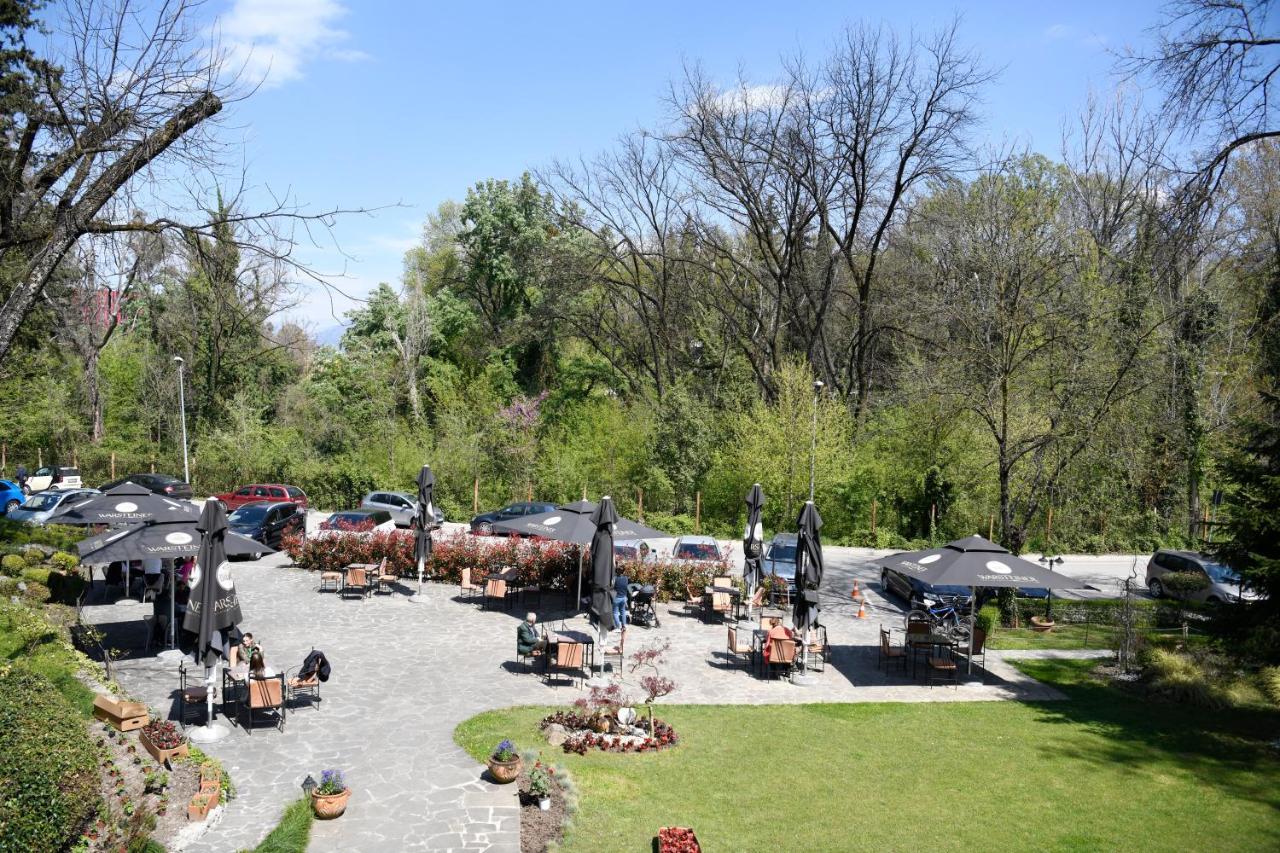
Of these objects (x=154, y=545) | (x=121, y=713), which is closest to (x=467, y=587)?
(x=154, y=545)

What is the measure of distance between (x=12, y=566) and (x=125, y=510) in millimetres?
2179

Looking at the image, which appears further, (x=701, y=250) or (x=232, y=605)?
(x=701, y=250)

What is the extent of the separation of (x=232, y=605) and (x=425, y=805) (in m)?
4.54

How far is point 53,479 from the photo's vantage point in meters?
38.3

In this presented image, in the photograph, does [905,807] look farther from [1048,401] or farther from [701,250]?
[701,250]

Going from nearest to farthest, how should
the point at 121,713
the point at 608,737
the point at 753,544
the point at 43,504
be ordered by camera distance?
the point at 121,713
the point at 608,737
the point at 753,544
the point at 43,504

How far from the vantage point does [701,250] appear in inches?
1866

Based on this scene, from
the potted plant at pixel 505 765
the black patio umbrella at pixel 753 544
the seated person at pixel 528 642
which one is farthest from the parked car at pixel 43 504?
the potted plant at pixel 505 765

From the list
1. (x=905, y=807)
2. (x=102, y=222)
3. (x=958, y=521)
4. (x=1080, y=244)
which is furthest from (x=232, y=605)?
(x=1080, y=244)

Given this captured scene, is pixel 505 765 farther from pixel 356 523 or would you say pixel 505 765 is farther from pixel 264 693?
pixel 356 523

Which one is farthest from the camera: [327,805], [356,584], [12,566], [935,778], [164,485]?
[164,485]

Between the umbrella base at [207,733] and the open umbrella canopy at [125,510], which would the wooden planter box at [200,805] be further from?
the open umbrella canopy at [125,510]

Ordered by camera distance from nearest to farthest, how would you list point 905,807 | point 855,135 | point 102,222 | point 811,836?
point 811,836
point 905,807
point 102,222
point 855,135

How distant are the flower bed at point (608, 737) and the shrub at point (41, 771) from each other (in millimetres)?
5758
